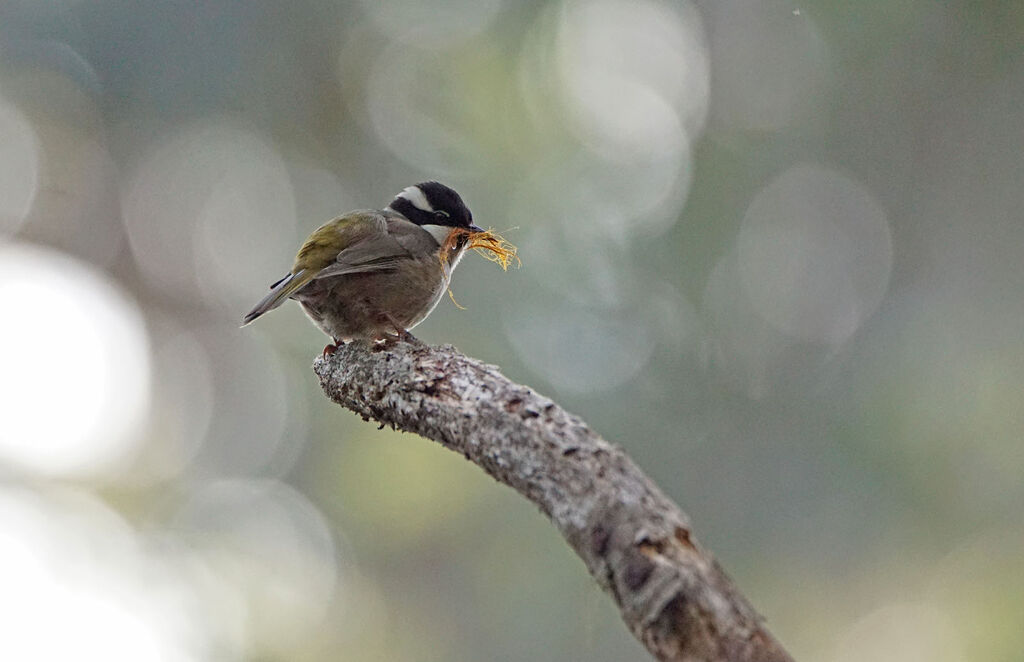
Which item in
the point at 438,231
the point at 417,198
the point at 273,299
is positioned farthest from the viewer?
the point at 417,198

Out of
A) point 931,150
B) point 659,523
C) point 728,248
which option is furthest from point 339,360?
point 931,150

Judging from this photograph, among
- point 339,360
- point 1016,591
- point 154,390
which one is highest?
point 154,390

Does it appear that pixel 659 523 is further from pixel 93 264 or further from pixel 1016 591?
pixel 93 264

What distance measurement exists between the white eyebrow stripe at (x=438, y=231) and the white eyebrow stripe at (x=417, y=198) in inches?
6.8

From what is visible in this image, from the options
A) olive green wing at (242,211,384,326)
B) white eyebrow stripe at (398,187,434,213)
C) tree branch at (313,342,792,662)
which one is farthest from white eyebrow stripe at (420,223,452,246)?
tree branch at (313,342,792,662)

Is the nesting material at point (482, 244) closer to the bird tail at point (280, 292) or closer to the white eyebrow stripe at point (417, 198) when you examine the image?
the white eyebrow stripe at point (417, 198)

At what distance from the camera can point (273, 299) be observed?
16.6 ft

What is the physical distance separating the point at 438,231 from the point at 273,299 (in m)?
1.39

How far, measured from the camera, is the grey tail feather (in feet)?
16.1

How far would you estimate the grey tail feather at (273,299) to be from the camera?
4.90 m

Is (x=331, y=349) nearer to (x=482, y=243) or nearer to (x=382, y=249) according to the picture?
(x=382, y=249)

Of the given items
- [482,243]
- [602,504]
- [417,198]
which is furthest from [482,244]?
[602,504]

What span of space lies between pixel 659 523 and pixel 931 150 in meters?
11.3

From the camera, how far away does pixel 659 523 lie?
2572 millimetres
